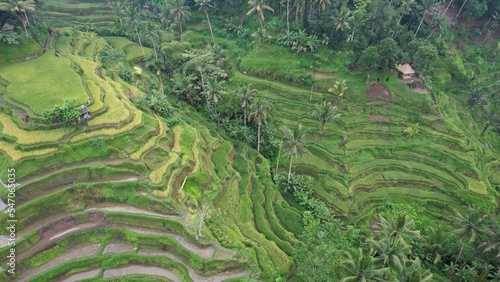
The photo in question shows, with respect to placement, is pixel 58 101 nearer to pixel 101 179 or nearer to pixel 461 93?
pixel 101 179

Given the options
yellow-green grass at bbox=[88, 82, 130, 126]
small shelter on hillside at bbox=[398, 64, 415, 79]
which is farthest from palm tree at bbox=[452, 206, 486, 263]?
yellow-green grass at bbox=[88, 82, 130, 126]

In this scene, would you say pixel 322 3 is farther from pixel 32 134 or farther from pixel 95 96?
pixel 32 134

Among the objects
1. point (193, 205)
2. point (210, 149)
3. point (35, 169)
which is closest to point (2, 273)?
point (35, 169)

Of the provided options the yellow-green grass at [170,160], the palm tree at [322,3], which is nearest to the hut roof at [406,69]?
the palm tree at [322,3]

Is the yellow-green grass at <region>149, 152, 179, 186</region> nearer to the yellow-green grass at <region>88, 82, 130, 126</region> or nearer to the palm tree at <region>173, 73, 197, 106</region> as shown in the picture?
the yellow-green grass at <region>88, 82, 130, 126</region>

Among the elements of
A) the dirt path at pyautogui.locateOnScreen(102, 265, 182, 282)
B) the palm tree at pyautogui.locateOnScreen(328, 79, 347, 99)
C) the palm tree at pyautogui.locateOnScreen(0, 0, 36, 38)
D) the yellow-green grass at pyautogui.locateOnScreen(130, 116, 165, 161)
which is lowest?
the palm tree at pyautogui.locateOnScreen(328, 79, 347, 99)

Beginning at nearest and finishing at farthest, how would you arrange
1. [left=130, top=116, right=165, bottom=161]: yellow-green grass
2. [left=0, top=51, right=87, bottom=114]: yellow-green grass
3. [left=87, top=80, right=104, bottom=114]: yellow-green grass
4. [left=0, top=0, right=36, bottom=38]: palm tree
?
[left=130, top=116, right=165, bottom=161]: yellow-green grass → [left=87, top=80, right=104, bottom=114]: yellow-green grass → [left=0, top=51, right=87, bottom=114]: yellow-green grass → [left=0, top=0, right=36, bottom=38]: palm tree
